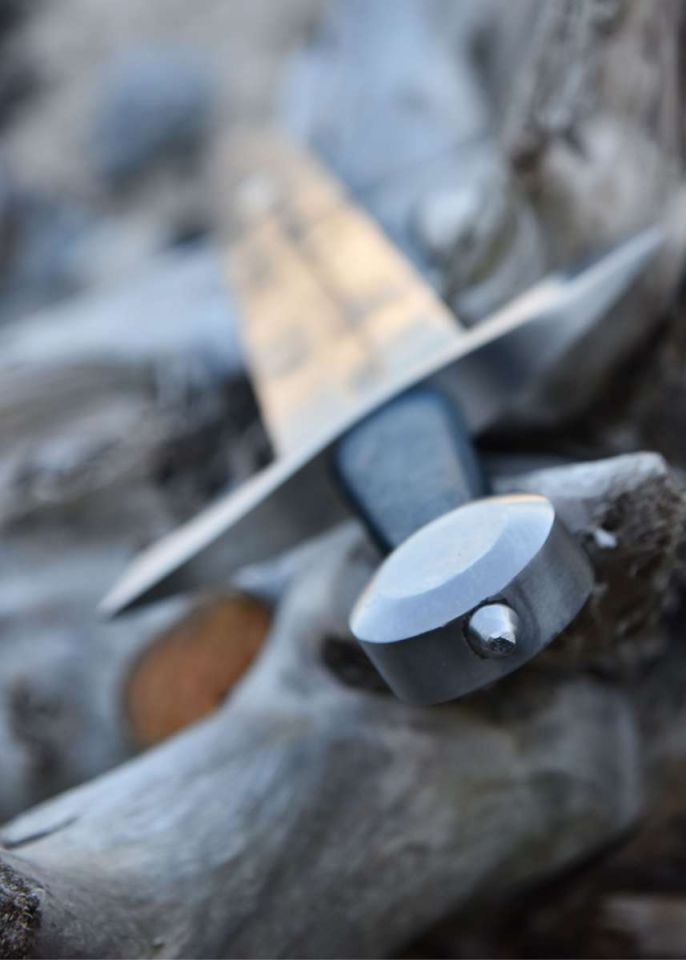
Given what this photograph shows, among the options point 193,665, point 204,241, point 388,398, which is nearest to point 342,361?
point 388,398

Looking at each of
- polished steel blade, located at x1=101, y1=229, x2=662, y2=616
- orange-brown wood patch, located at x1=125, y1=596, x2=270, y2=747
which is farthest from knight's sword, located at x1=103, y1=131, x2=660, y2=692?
orange-brown wood patch, located at x1=125, y1=596, x2=270, y2=747

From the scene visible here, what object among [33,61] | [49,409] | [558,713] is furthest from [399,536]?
[33,61]

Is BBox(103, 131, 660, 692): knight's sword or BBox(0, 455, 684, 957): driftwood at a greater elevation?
BBox(103, 131, 660, 692): knight's sword

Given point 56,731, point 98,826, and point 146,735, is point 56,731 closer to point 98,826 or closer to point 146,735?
point 146,735

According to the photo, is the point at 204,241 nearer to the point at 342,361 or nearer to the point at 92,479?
the point at 92,479

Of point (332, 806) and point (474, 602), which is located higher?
point (474, 602)

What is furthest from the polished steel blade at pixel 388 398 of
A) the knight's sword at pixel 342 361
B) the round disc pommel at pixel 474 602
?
the round disc pommel at pixel 474 602

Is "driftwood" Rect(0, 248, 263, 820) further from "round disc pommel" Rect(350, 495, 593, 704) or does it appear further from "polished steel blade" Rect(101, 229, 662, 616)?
"round disc pommel" Rect(350, 495, 593, 704)

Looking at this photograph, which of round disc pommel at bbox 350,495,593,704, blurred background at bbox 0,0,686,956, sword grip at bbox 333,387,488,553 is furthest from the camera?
blurred background at bbox 0,0,686,956
